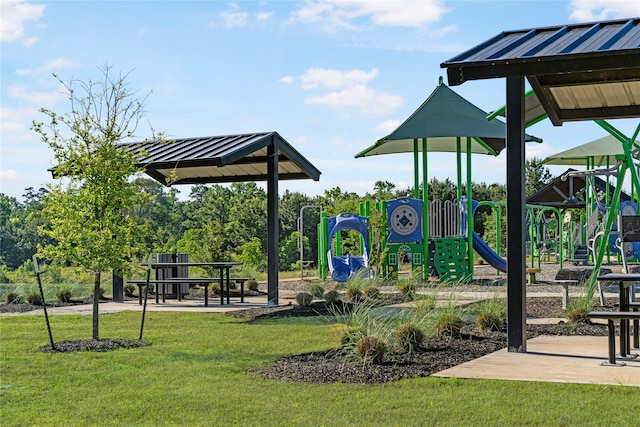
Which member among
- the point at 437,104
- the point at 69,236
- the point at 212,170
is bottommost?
the point at 69,236

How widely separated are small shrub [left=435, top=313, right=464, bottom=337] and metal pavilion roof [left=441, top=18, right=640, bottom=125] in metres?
2.57

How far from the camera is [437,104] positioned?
18.6 metres

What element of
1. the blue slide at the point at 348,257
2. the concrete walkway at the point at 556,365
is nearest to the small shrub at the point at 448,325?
the concrete walkway at the point at 556,365

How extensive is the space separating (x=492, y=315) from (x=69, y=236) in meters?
4.86

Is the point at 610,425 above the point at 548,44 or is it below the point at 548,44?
below

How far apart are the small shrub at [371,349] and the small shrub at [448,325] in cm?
173

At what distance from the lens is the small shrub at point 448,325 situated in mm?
8477

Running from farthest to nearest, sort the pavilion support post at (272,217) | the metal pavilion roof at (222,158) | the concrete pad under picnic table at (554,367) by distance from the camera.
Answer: the pavilion support post at (272,217) → the metal pavilion roof at (222,158) → the concrete pad under picnic table at (554,367)

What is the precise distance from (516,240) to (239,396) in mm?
3292

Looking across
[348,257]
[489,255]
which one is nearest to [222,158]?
[348,257]

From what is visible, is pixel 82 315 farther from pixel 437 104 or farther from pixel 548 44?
pixel 437 104

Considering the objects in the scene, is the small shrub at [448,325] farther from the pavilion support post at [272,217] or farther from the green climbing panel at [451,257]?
the green climbing panel at [451,257]

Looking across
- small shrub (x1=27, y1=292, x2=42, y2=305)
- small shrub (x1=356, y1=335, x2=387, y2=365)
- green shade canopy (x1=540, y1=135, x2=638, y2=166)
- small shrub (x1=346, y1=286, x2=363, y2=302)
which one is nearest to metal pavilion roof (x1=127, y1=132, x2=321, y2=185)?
small shrub (x1=346, y1=286, x2=363, y2=302)

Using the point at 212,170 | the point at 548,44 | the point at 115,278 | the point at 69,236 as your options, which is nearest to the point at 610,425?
the point at 548,44
